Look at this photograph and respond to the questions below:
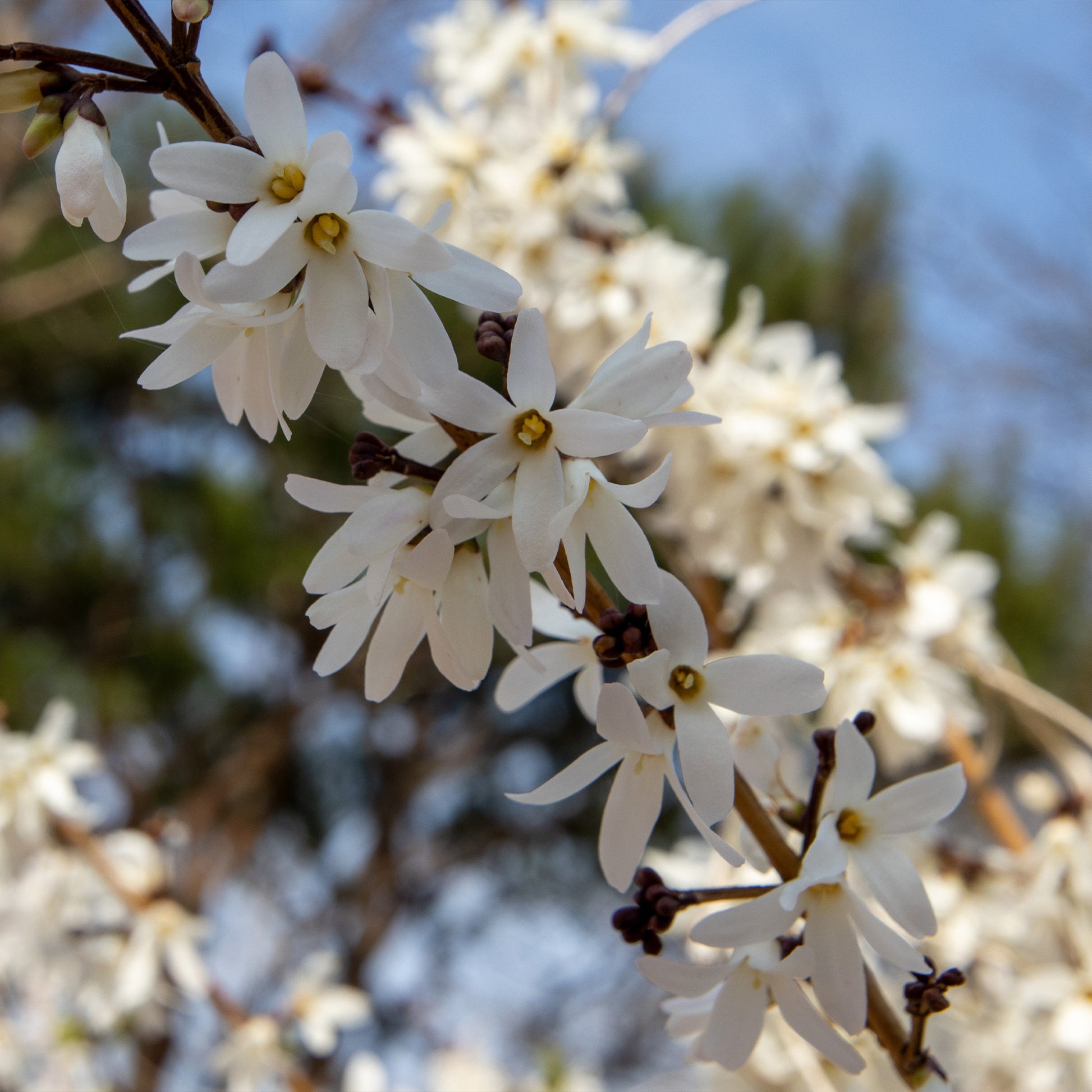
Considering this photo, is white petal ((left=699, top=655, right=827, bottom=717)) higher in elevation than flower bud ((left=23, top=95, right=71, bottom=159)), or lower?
lower

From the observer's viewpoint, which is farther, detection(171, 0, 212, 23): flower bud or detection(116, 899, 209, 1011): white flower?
detection(116, 899, 209, 1011): white flower

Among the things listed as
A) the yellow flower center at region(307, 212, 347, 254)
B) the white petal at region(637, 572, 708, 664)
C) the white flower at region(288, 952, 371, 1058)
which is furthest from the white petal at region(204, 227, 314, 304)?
the white flower at region(288, 952, 371, 1058)

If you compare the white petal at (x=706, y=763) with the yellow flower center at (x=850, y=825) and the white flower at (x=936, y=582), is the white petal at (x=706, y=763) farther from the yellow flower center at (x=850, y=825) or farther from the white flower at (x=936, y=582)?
the white flower at (x=936, y=582)

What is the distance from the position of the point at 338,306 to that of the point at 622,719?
108 millimetres

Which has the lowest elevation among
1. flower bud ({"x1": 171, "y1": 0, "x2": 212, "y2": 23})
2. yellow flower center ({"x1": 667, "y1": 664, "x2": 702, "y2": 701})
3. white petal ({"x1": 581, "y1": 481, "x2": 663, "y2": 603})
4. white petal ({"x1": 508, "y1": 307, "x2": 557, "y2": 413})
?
yellow flower center ({"x1": 667, "y1": 664, "x2": 702, "y2": 701})

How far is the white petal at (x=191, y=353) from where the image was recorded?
0.21 m

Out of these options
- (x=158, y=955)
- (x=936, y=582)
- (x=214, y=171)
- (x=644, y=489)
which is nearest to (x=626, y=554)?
(x=644, y=489)

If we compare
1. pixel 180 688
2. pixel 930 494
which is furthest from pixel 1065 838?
pixel 180 688

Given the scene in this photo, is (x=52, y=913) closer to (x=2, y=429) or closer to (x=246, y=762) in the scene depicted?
(x=246, y=762)

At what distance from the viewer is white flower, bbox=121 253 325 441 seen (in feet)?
0.68

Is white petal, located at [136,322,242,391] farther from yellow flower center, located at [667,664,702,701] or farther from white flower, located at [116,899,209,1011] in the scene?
white flower, located at [116,899,209,1011]

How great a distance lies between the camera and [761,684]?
0.70 ft

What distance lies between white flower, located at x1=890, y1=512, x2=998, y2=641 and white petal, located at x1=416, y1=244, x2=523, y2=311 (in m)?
0.57

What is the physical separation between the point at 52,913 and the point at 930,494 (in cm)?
175
